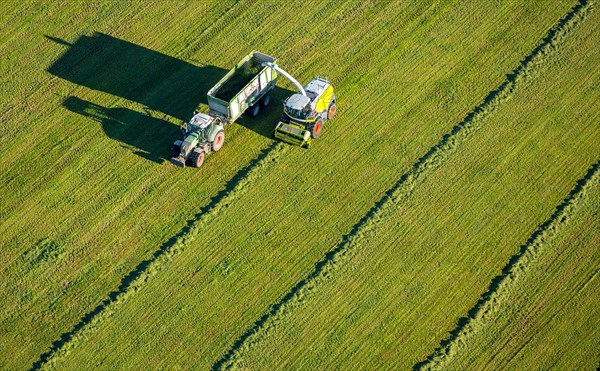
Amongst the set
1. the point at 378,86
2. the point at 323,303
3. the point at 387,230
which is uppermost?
the point at 378,86

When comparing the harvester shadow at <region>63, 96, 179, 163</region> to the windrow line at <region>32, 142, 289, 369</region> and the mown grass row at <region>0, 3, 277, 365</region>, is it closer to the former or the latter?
the mown grass row at <region>0, 3, 277, 365</region>

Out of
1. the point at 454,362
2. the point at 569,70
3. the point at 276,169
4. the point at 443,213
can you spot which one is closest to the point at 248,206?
the point at 276,169

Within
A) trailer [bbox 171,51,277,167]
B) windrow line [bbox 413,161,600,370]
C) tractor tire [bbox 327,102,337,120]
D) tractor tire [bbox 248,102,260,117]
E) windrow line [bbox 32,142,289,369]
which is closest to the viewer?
windrow line [bbox 413,161,600,370]

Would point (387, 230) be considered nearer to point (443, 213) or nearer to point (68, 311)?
point (443, 213)

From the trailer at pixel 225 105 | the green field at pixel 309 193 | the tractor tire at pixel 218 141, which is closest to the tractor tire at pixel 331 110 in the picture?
the green field at pixel 309 193

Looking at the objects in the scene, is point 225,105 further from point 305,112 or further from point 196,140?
point 305,112

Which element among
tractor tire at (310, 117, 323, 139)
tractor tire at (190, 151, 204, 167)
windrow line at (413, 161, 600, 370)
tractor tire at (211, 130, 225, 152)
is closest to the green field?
windrow line at (413, 161, 600, 370)
